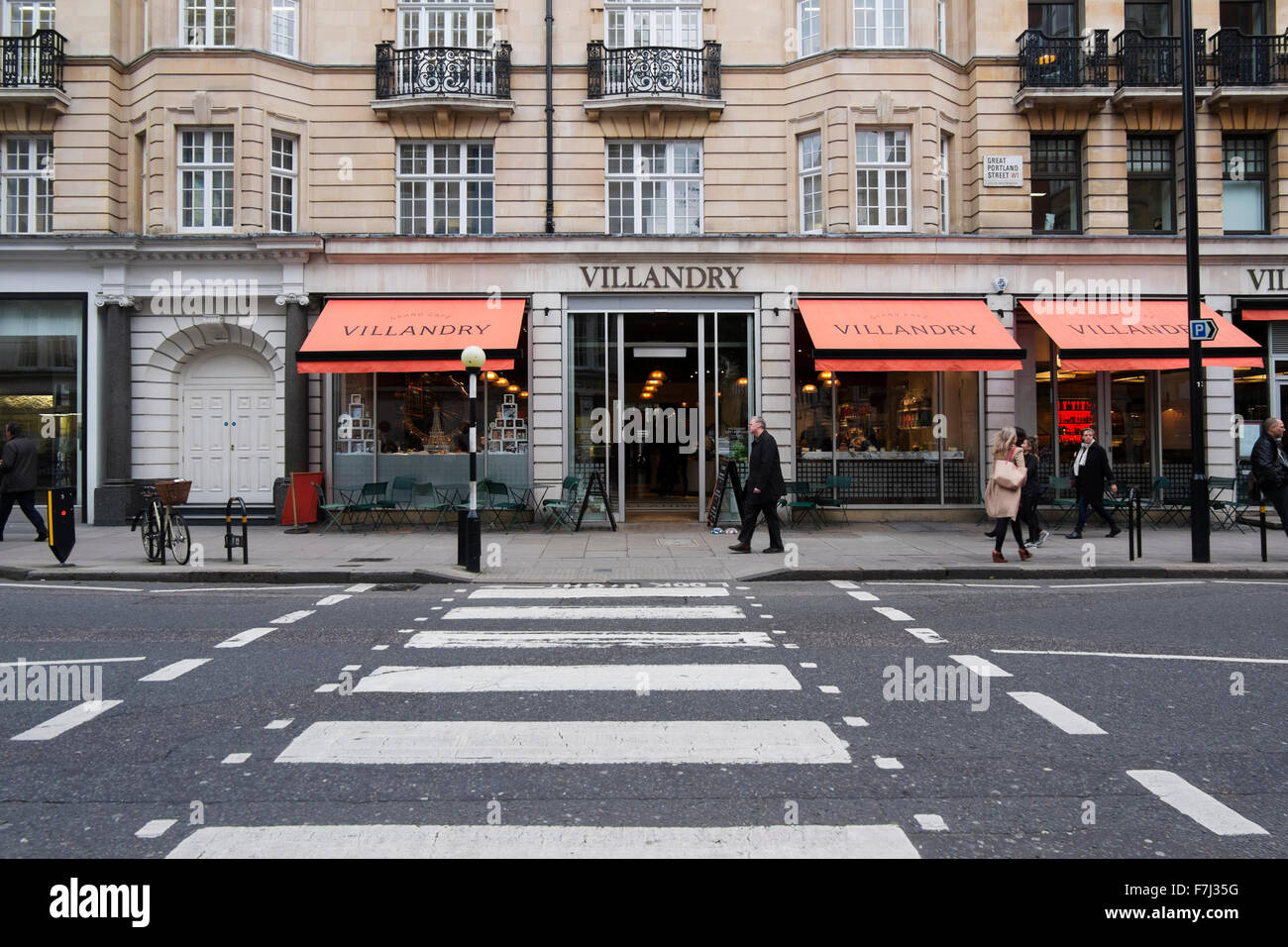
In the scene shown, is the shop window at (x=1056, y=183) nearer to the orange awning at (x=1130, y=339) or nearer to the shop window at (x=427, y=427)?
the orange awning at (x=1130, y=339)

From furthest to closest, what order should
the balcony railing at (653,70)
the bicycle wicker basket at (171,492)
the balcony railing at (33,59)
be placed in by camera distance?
the balcony railing at (653,70) → the balcony railing at (33,59) → the bicycle wicker basket at (171,492)

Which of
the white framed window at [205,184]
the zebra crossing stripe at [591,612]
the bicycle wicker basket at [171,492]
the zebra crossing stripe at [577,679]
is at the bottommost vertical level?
the zebra crossing stripe at [577,679]

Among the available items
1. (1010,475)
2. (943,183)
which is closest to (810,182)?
(943,183)

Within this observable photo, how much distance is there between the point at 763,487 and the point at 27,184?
17.1 metres

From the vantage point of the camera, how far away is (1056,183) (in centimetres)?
1903

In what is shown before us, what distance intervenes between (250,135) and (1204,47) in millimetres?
20272

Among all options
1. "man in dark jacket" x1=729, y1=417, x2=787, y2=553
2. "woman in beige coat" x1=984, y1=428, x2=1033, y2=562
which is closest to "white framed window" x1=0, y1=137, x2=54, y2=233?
"man in dark jacket" x1=729, y1=417, x2=787, y2=553

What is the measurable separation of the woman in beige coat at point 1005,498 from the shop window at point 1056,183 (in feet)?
27.1

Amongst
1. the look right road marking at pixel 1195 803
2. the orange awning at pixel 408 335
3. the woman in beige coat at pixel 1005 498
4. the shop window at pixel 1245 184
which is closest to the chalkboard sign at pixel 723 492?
the orange awning at pixel 408 335

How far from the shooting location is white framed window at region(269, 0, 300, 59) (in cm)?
1855

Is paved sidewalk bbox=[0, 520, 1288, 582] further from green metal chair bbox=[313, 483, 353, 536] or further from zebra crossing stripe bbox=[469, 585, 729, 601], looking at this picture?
zebra crossing stripe bbox=[469, 585, 729, 601]

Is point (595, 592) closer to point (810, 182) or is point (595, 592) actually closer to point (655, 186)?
point (655, 186)

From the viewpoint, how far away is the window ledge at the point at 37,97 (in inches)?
699
